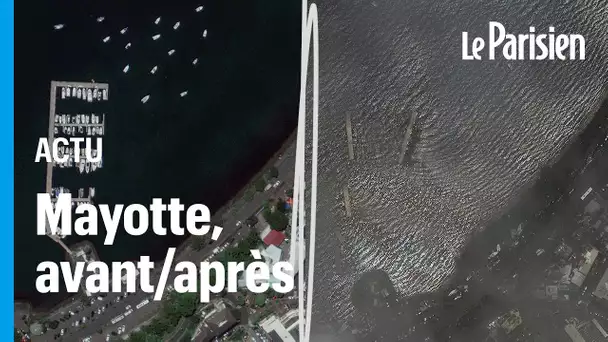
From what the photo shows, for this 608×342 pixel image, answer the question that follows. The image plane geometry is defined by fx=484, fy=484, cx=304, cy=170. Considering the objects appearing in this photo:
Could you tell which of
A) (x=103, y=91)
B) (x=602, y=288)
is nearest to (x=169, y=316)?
(x=103, y=91)

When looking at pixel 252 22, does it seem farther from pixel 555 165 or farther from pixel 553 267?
pixel 553 267

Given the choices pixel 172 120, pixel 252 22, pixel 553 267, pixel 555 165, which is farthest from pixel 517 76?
pixel 172 120

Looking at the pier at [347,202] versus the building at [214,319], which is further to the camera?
the pier at [347,202]

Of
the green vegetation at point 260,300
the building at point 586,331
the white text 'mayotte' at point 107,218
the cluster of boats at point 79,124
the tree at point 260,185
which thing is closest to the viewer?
the white text 'mayotte' at point 107,218

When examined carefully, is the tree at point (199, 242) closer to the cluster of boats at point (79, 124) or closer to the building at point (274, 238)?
the building at point (274, 238)

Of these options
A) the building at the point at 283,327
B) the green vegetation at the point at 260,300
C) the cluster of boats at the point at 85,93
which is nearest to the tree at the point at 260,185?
the green vegetation at the point at 260,300

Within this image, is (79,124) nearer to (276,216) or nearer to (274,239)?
(276,216)
